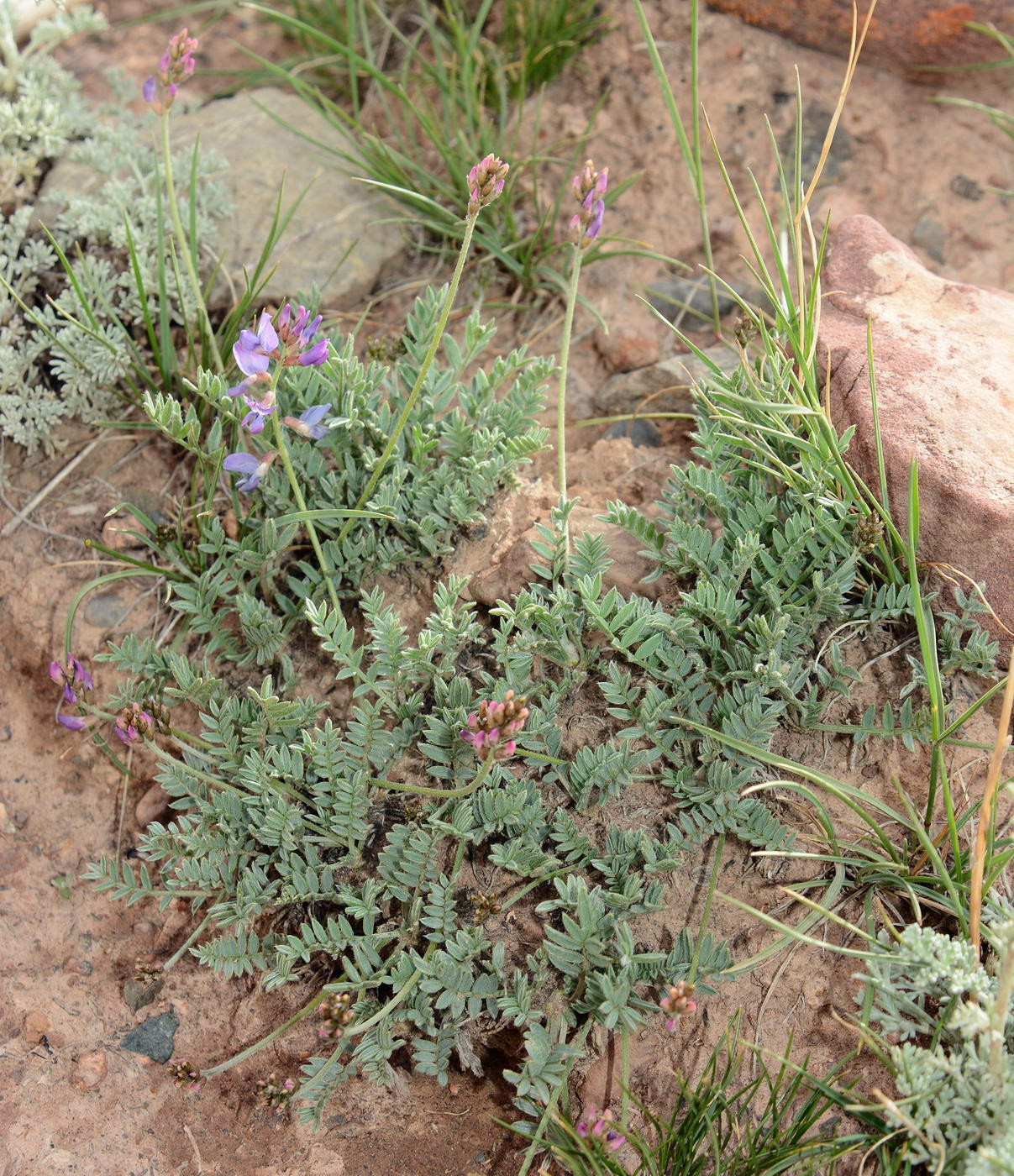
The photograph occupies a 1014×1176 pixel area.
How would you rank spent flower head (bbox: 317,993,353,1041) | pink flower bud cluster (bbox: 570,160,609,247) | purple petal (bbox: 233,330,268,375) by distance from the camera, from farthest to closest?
1. pink flower bud cluster (bbox: 570,160,609,247)
2. purple petal (bbox: 233,330,268,375)
3. spent flower head (bbox: 317,993,353,1041)

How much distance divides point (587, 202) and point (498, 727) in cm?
127

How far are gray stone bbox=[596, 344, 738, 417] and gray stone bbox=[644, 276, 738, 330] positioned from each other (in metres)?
0.18

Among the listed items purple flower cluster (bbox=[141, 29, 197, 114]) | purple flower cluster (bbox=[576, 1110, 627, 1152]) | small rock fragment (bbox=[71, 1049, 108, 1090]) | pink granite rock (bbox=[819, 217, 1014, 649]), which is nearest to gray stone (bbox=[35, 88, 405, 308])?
purple flower cluster (bbox=[141, 29, 197, 114])

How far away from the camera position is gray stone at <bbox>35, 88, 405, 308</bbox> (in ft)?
11.0

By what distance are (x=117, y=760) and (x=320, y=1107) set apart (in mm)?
1099

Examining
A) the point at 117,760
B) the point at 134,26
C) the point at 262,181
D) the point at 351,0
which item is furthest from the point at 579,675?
the point at 134,26

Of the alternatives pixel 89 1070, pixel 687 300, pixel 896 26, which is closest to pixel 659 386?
pixel 687 300

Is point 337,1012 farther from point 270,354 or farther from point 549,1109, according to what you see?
point 270,354

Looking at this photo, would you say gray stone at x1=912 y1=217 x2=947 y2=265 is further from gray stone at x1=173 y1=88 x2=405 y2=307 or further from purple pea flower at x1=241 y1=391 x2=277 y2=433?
purple pea flower at x1=241 y1=391 x2=277 y2=433

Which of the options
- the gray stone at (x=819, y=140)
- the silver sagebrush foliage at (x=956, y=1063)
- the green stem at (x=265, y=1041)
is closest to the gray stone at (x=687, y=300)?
the gray stone at (x=819, y=140)

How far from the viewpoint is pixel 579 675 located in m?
2.49

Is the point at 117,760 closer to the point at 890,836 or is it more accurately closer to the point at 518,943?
the point at 518,943

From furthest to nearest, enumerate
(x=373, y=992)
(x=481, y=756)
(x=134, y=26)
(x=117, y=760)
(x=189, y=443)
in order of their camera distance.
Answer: (x=134, y=26) < (x=117, y=760) < (x=189, y=443) < (x=373, y=992) < (x=481, y=756)

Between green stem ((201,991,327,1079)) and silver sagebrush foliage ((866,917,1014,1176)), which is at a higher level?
silver sagebrush foliage ((866,917,1014,1176))
